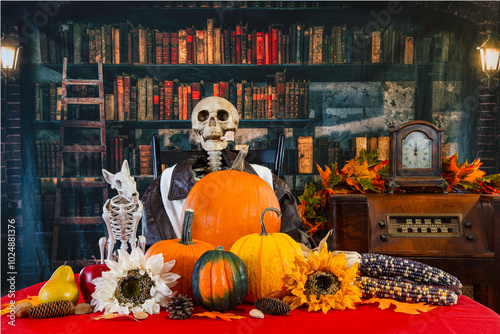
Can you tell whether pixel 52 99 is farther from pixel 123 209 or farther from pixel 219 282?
pixel 219 282

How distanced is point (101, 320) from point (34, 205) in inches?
129

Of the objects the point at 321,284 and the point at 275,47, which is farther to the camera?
the point at 275,47

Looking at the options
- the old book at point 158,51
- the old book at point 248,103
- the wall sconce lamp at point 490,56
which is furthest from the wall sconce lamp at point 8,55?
the wall sconce lamp at point 490,56

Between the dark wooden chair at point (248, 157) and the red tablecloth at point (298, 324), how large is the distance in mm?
1343

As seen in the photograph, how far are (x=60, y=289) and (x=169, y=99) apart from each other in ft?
9.38

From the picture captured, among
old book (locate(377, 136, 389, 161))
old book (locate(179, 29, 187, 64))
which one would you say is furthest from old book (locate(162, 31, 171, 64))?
old book (locate(377, 136, 389, 161))

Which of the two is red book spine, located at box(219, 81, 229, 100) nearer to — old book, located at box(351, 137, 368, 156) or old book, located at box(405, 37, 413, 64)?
old book, located at box(351, 137, 368, 156)

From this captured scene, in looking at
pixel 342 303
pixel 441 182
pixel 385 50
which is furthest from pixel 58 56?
pixel 342 303

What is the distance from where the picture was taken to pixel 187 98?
3432mm

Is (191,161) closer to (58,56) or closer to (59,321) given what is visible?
(59,321)

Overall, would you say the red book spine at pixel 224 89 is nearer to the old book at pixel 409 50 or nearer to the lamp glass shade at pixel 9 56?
the old book at pixel 409 50

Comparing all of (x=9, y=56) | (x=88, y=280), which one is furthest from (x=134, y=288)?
(x=9, y=56)

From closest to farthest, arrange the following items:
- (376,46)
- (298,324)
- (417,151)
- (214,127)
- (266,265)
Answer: (298,324) < (266,265) < (214,127) < (417,151) < (376,46)

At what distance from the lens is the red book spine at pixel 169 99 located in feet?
11.2
